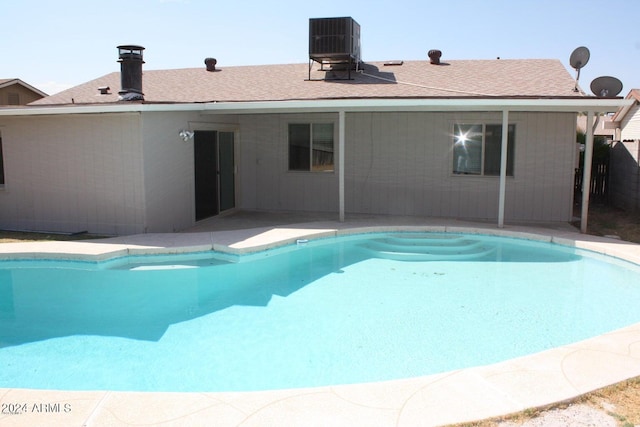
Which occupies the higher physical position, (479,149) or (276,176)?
(479,149)

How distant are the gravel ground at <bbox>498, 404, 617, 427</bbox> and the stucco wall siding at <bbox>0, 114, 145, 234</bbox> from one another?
8169 millimetres

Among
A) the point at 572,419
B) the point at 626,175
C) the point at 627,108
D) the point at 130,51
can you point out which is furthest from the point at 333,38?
the point at 627,108

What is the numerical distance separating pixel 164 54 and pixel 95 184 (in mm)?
11300

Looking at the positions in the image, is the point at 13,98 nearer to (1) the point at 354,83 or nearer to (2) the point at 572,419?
(1) the point at 354,83

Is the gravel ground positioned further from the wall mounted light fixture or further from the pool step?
the wall mounted light fixture

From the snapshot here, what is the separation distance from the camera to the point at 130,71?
1094cm

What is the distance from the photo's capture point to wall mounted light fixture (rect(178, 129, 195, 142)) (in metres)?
10.9

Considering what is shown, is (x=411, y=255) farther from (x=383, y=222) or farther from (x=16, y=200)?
(x=16, y=200)

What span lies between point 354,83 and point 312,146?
6.42 ft

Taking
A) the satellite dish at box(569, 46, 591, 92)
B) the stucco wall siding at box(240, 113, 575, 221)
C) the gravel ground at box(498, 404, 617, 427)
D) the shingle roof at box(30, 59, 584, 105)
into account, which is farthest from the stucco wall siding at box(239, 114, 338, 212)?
the gravel ground at box(498, 404, 617, 427)

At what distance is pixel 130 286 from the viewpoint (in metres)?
7.83

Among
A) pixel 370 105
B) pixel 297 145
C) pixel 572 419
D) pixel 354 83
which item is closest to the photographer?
pixel 572 419

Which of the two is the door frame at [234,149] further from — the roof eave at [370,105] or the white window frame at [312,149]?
the white window frame at [312,149]

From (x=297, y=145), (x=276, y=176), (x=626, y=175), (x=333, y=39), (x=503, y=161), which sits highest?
(x=333, y=39)
